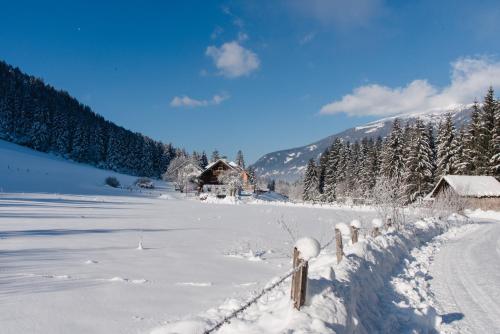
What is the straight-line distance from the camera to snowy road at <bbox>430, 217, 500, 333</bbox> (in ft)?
21.8

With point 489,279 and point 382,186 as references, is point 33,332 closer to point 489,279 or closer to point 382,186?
point 489,279

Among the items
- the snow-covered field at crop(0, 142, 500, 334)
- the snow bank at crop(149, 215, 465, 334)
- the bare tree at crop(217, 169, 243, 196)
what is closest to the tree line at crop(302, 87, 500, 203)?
the bare tree at crop(217, 169, 243, 196)

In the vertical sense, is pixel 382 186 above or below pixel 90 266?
above

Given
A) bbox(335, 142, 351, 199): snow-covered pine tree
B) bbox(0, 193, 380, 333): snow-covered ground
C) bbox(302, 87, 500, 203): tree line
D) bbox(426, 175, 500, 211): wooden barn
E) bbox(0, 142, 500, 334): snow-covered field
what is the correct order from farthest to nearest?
bbox(335, 142, 351, 199): snow-covered pine tree
bbox(302, 87, 500, 203): tree line
bbox(426, 175, 500, 211): wooden barn
bbox(0, 193, 380, 333): snow-covered ground
bbox(0, 142, 500, 334): snow-covered field

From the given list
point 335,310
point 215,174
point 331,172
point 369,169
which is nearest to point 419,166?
point 369,169

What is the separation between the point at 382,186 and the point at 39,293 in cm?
1742

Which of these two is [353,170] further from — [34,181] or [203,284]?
[203,284]

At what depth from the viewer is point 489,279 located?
982cm

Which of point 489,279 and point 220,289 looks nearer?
point 220,289

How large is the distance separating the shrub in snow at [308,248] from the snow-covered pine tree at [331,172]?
63.5m

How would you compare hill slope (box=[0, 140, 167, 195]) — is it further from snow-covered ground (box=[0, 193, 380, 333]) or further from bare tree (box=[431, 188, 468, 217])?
bare tree (box=[431, 188, 468, 217])

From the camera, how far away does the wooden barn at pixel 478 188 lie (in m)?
42.9

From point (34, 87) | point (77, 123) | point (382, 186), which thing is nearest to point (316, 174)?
point (382, 186)

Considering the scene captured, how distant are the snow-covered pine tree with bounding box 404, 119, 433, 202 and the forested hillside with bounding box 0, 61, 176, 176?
72903 millimetres
